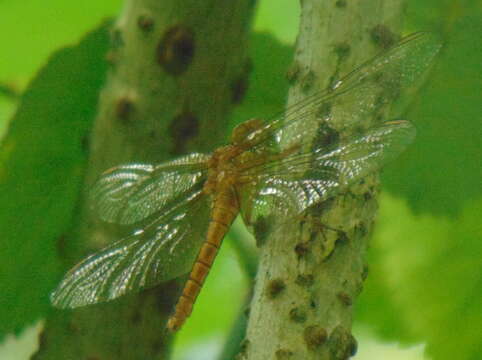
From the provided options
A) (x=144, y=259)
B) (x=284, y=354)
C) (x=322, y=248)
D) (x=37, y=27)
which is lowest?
(x=284, y=354)

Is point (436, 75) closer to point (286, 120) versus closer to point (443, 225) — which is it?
point (443, 225)

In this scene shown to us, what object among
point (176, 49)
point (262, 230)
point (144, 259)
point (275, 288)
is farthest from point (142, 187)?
point (275, 288)

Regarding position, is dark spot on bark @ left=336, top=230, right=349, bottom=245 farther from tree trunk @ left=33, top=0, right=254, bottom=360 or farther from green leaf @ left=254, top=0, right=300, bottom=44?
green leaf @ left=254, top=0, right=300, bottom=44

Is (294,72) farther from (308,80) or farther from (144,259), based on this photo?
(144,259)

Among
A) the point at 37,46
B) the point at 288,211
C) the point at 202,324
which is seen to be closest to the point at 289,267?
the point at 288,211

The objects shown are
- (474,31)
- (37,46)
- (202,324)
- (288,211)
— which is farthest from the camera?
(202,324)

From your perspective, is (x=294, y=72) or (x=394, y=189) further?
(x=394, y=189)

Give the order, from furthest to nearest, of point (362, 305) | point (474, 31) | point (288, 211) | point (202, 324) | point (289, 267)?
1. point (202, 324)
2. point (362, 305)
3. point (474, 31)
4. point (288, 211)
5. point (289, 267)
